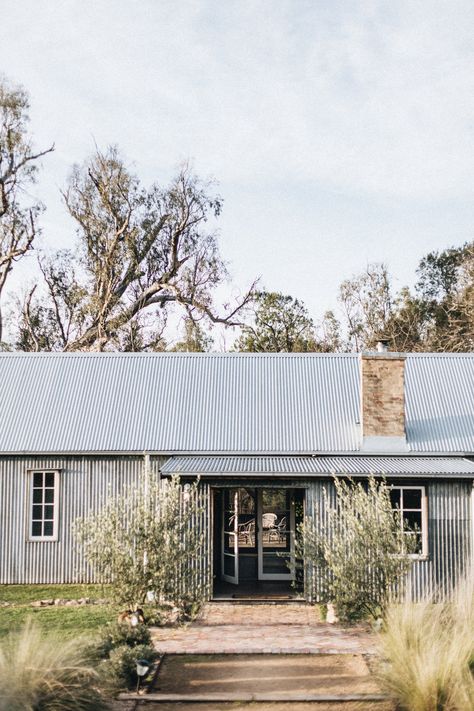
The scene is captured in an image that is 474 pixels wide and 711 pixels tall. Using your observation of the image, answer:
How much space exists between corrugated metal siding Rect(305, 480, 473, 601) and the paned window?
5202mm

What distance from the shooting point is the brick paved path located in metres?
11.0

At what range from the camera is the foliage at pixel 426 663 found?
26.4 feet

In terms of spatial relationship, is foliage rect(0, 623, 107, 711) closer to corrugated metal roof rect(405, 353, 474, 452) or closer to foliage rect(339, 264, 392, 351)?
corrugated metal roof rect(405, 353, 474, 452)

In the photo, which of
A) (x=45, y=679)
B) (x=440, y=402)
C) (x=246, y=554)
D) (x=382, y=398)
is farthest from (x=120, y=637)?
(x=440, y=402)

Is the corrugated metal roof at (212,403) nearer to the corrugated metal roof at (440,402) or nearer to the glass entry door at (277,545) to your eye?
the corrugated metal roof at (440,402)

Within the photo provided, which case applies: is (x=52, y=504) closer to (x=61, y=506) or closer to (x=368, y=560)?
(x=61, y=506)

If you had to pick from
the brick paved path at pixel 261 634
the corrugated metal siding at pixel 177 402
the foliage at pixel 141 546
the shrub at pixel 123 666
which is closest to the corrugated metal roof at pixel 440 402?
the corrugated metal siding at pixel 177 402

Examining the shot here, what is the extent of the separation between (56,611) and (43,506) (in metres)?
3.26

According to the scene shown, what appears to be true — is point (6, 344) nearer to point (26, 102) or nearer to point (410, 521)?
point (26, 102)

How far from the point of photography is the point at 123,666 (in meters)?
9.34

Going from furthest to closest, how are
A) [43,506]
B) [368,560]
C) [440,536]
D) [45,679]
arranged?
[43,506]
[440,536]
[368,560]
[45,679]

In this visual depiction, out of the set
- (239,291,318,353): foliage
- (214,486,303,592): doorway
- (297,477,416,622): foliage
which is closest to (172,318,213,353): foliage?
(239,291,318,353): foliage

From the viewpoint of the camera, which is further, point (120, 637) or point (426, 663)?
point (120, 637)

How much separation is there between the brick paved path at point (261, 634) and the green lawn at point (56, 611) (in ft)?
3.51
